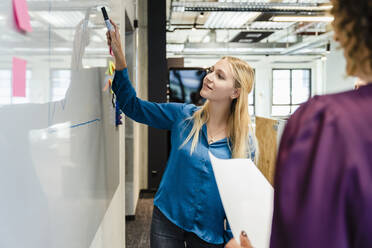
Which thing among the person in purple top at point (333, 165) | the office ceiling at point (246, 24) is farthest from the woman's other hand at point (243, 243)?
Answer: the office ceiling at point (246, 24)

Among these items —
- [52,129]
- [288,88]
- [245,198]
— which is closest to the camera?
[52,129]

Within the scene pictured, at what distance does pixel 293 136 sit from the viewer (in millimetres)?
425

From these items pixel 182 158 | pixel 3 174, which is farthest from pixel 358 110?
pixel 182 158

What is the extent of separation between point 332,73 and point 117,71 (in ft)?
31.1

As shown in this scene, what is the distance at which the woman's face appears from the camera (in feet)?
4.66

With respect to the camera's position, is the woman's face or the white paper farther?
the woman's face

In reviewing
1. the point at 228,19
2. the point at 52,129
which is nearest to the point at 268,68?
the point at 228,19

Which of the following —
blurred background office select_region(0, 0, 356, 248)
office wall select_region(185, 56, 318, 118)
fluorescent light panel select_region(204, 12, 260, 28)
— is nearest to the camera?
blurred background office select_region(0, 0, 356, 248)

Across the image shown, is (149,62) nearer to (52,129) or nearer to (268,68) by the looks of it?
(52,129)

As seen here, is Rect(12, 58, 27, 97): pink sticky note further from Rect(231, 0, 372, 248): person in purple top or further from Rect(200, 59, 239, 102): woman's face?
Rect(200, 59, 239, 102): woman's face

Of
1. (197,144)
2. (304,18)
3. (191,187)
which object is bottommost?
(191,187)

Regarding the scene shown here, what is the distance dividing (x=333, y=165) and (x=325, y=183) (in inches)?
0.9

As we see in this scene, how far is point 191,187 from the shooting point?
131cm

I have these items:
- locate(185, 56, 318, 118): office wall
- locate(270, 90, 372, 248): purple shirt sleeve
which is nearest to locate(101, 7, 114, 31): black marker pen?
locate(270, 90, 372, 248): purple shirt sleeve
